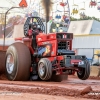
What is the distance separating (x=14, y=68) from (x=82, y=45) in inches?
540

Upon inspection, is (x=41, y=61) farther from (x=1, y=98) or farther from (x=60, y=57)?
(x=1, y=98)

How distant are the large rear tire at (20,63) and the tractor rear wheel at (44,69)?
66cm

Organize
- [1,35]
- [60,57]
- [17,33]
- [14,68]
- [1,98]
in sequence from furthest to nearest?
[1,35], [17,33], [14,68], [60,57], [1,98]

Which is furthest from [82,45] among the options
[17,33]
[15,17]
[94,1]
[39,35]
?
[15,17]

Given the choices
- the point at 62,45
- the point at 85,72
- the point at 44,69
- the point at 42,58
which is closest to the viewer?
the point at 44,69

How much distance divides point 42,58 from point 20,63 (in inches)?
36.3

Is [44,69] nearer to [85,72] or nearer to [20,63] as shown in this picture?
[20,63]

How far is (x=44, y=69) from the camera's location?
44.3ft

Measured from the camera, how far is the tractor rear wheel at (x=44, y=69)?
13.3 m

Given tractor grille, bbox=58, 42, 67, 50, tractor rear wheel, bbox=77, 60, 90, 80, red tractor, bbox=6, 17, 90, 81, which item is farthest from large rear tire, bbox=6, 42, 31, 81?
tractor rear wheel, bbox=77, 60, 90, 80

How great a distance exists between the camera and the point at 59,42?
14.1 meters

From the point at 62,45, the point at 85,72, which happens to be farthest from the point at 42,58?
the point at 85,72

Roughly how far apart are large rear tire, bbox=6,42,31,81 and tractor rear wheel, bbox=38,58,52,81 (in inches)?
25.9

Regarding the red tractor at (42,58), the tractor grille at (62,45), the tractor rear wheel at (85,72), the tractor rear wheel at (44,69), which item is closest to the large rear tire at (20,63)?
the red tractor at (42,58)
